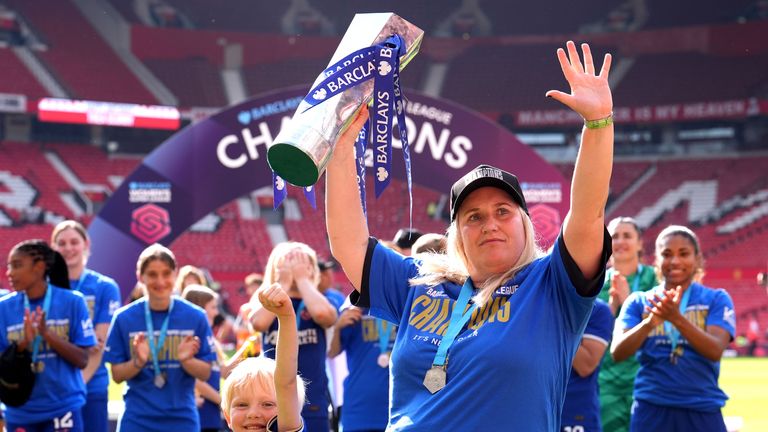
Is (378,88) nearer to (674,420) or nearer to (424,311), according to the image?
(424,311)

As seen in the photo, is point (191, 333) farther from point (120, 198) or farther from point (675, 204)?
point (675, 204)

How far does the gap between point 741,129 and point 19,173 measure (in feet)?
90.7

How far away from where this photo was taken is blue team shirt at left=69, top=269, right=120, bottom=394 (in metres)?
6.91

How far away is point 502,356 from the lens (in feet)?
8.39

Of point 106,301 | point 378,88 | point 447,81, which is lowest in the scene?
point 106,301

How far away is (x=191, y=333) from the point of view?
5898mm

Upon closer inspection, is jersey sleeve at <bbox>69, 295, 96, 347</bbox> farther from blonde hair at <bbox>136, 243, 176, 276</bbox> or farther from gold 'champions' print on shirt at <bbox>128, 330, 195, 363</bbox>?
blonde hair at <bbox>136, 243, 176, 276</bbox>

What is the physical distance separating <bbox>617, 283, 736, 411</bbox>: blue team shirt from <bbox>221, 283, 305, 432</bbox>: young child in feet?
9.25

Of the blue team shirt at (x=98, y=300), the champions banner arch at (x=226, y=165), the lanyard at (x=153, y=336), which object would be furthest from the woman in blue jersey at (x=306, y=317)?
the champions banner arch at (x=226, y=165)

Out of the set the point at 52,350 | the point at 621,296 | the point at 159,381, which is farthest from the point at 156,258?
the point at 621,296

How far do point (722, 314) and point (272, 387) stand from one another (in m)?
3.17

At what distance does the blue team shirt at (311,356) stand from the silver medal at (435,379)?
11.9 feet

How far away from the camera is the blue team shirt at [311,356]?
6.24 meters

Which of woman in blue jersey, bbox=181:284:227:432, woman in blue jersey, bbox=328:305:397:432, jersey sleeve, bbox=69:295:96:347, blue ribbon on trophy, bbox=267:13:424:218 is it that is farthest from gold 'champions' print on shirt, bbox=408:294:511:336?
woman in blue jersey, bbox=181:284:227:432
